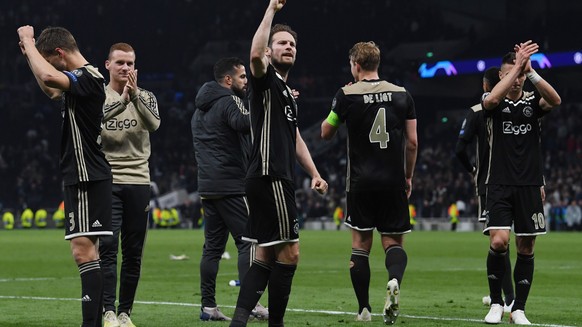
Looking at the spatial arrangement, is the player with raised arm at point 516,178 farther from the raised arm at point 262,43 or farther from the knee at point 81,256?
the knee at point 81,256

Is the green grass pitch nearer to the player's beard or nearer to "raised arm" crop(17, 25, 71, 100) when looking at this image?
the player's beard

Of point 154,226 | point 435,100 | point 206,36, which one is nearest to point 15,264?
point 154,226

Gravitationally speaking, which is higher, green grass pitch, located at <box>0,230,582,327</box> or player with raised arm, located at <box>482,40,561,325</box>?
player with raised arm, located at <box>482,40,561,325</box>

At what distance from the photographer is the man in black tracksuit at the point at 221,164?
385 inches

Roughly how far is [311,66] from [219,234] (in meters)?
41.8

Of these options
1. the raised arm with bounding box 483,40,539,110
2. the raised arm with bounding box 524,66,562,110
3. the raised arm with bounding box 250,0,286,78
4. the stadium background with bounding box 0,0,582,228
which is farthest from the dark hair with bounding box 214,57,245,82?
the stadium background with bounding box 0,0,582,228

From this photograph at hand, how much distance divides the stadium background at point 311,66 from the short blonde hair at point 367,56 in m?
32.4

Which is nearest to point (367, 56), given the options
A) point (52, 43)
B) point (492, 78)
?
point (492, 78)

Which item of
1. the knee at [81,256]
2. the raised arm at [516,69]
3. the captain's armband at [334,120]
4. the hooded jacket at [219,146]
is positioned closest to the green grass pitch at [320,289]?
the hooded jacket at [219,146]

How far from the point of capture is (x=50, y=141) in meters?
51.6

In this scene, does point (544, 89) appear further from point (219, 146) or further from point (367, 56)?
point (219, 146)

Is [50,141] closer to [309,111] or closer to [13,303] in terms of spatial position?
[309,111]

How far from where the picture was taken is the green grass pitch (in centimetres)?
948

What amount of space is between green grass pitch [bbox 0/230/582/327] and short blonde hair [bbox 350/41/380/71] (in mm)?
2090
